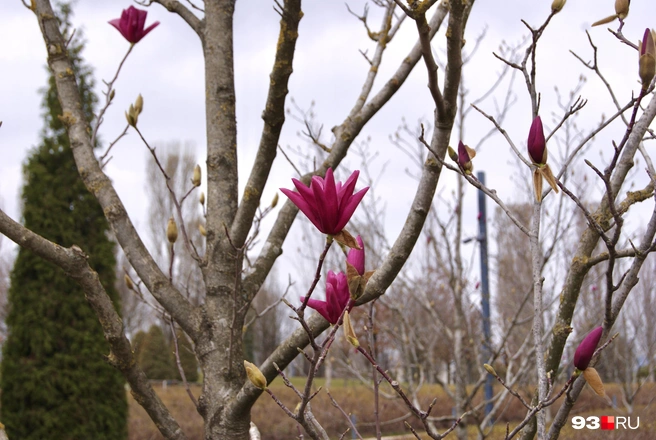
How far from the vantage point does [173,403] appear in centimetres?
1111

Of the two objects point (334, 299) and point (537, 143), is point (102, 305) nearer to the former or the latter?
point (334, 299)

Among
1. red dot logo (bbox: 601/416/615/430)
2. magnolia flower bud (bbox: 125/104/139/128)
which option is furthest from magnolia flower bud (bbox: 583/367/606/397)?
red dot logo (bbox: 601/416/615/430)

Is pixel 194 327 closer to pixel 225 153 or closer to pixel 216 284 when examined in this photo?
pixel 216 284

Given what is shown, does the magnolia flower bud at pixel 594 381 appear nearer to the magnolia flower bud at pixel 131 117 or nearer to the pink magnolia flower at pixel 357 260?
the pink magnolia flower at pixel 357 260

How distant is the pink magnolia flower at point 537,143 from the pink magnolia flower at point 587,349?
279 millimetres

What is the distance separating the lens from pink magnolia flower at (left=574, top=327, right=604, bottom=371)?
880 millimetres

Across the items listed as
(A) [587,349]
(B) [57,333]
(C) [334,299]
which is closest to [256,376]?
(C) [334,299]

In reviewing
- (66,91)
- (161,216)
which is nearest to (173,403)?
(66,91)

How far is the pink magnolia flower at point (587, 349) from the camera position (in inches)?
34.6

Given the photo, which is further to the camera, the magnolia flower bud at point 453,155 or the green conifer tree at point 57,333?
the green conifer tree at point 57,333

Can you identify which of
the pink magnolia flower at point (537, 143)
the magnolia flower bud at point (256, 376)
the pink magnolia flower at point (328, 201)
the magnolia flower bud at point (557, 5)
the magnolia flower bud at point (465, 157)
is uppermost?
the magnolia flower bud at point (557, 5)

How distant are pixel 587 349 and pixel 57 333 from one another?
6.49 meters

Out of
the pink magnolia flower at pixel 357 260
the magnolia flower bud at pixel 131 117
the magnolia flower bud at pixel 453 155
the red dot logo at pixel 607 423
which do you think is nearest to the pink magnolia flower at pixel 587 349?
the pink magnolia flower at pixel 357 260

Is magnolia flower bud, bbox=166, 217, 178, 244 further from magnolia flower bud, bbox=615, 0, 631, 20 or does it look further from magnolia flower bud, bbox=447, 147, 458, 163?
magnolia flower bud, bbox=615, 0, 631, 20
